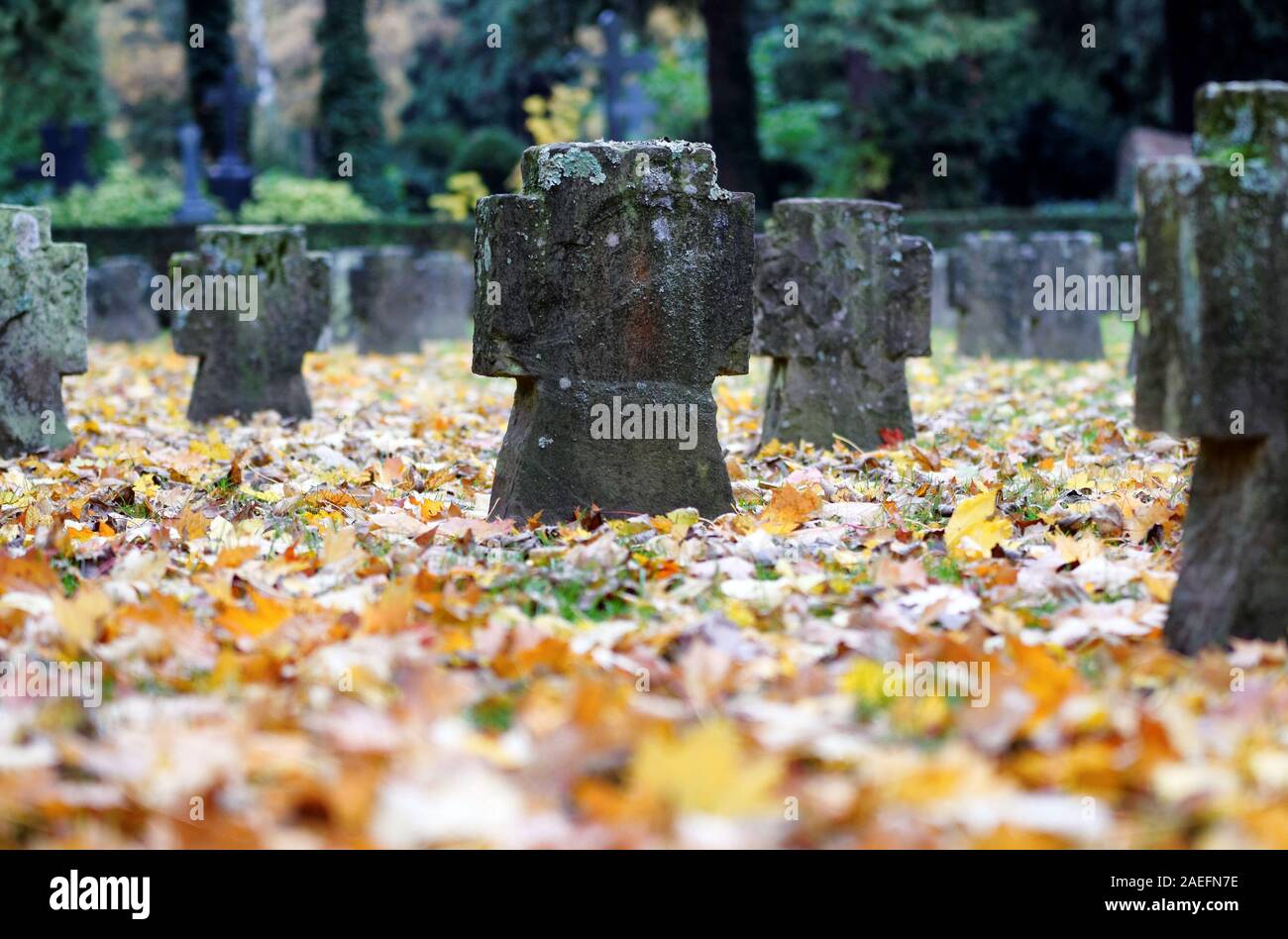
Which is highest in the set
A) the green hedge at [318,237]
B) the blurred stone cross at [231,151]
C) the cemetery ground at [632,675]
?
the blurred stone cross at [231,151]

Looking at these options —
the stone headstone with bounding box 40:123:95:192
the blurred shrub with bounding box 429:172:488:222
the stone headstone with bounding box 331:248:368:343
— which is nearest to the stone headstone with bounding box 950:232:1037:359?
the stone headstone with bounding box 331:248:368:343

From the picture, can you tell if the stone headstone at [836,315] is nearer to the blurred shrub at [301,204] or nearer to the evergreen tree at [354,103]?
the blurred shrub at [301,204]

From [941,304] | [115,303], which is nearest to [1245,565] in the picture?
[115,303]

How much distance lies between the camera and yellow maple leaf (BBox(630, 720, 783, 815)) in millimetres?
A: 2229

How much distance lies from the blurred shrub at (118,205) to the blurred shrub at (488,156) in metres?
6.19

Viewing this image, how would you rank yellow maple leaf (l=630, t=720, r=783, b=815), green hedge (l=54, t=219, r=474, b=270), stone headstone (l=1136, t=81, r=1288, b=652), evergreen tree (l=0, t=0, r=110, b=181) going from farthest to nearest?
1. evergreen tree (l=0, t=0, r=110, b=181)
2. green hedge (l=54, t=219, r=474, b=270)
3. stone headstone (l=1136, t=81, r=1288, b=652)
4. yellow maple leaf (l=630, t=720, r=783, b=815)

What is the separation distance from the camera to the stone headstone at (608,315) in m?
4.97

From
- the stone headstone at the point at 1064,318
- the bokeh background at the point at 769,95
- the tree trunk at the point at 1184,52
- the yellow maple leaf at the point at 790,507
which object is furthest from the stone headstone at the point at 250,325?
the tree trunk at the point at 1184,52

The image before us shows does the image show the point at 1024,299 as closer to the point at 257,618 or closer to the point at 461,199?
the point at 257,618

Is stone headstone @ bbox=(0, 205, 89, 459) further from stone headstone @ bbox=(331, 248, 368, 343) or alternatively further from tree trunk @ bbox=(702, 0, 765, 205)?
tree trunk @ bbox=(702, 0, 765, 205)

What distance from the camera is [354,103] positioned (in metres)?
29.9

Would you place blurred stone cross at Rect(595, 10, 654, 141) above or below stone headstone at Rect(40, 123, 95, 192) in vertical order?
above

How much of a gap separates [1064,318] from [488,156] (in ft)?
60.1

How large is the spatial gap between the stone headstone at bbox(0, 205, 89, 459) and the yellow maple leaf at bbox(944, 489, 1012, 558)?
4.91 meters
